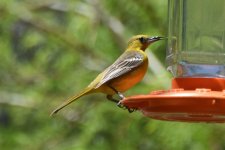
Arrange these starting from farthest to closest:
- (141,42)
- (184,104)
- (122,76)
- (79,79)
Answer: (79,79)
(141,42)
(122,76)
(184,104)

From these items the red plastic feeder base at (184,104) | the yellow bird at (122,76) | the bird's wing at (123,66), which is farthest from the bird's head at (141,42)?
the red plastic feeder base at (184,104)

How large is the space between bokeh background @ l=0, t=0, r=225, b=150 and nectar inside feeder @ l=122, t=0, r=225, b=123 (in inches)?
51.1

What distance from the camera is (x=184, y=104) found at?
172 inches

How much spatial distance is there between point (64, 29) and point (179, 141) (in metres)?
2.15

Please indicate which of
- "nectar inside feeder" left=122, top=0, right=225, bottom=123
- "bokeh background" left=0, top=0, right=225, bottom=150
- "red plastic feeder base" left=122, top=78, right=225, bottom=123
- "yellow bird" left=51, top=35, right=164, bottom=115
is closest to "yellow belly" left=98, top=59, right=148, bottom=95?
"yellow bird" left=51, top=35, right=164, bottom=115

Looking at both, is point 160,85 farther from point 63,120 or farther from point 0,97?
point 0,97

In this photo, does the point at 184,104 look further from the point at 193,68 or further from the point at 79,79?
the point at 79,79

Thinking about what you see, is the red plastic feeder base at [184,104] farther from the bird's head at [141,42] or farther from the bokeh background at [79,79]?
the bokeh background at [79,79]

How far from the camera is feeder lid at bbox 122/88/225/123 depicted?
4.37 metres

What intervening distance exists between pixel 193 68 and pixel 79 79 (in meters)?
3.11

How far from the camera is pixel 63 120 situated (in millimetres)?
8508

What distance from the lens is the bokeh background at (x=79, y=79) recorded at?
7078mm

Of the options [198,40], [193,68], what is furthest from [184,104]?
A: [198,40]

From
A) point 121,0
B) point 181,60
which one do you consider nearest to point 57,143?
point 121,0
